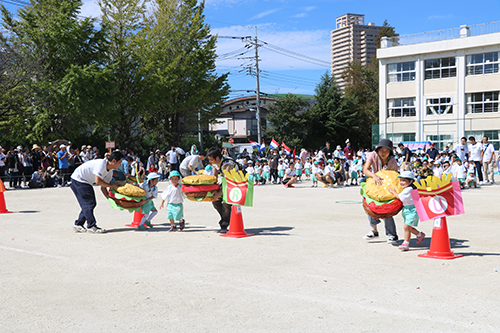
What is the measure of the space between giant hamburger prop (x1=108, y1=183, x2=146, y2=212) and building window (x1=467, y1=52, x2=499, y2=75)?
132 feet

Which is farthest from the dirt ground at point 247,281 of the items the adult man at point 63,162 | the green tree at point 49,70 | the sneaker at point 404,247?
the green tree at point 49,70

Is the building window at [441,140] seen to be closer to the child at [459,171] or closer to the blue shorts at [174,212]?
the child at [459,171]

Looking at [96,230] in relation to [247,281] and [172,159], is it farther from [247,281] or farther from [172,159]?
[172,159]

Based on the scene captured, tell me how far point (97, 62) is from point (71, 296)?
31.9 m

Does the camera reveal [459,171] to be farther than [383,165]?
Yes

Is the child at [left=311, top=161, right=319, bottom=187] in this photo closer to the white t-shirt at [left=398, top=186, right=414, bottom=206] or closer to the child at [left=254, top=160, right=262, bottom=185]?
the child at [left=254, top=160, right=262, bottom=185]

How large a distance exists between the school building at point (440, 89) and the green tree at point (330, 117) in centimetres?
551

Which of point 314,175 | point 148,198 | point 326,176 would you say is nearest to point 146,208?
point 148,198

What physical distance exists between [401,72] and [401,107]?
11.1 feet

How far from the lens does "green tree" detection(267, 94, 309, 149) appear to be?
50.3 m

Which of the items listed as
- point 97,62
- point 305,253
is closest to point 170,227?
point 305,253

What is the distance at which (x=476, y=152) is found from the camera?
19.6 m

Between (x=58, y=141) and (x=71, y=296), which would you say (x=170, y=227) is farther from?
(x=58, y=141)

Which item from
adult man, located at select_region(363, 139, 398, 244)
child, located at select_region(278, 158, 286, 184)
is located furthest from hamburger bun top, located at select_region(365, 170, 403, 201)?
child, located at select_region(278, 158, 286, 184)
